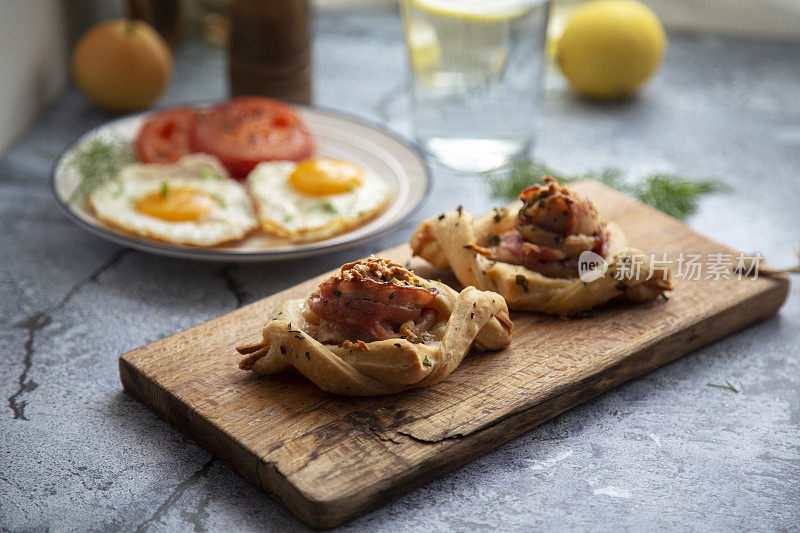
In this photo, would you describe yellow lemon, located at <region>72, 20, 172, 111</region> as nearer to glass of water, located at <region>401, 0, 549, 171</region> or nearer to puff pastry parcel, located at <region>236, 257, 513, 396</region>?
glass of water, located at <region>401, 0, 549, 171</region>

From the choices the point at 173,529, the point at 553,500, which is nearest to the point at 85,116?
the point at 173,529

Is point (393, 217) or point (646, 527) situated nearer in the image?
point (646, 527)

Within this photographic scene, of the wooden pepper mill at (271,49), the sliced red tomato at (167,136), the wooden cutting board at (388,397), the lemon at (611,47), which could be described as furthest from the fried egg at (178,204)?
the lemon at (611,47)

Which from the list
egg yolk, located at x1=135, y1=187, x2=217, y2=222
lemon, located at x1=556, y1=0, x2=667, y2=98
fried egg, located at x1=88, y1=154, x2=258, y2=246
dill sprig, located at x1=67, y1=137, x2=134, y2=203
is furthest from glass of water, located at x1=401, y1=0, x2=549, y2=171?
dill sprig, located at x1=67, y1=137, x2=134, y2=203

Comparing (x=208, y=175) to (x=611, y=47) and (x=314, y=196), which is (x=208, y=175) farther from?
(x=611, y=47)

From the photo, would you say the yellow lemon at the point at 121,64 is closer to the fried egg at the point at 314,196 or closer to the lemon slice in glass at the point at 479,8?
the fried egg at the point at 314,196

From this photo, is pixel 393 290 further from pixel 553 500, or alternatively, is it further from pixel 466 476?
pixel 553 500
